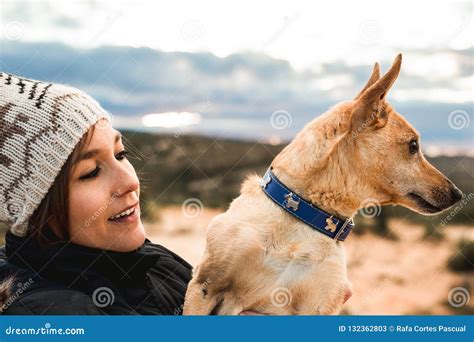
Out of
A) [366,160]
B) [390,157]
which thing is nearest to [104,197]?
[366,160]

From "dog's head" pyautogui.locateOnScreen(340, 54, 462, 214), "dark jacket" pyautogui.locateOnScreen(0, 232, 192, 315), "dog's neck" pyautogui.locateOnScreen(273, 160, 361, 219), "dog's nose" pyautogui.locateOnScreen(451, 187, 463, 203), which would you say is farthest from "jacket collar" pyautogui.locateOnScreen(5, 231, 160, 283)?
"dog's nose" pyautogui.locateOnScreen(451, 187, 463, 203)

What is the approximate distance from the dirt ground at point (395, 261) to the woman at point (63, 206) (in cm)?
737

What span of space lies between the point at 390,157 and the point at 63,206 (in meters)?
1.94

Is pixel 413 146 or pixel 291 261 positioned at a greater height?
pixel 413 146

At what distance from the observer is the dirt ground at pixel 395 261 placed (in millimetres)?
11398

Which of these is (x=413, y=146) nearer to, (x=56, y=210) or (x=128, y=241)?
(x=128, y=241)

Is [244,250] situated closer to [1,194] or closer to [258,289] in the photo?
[258,289]

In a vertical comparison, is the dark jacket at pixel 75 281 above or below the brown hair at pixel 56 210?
below

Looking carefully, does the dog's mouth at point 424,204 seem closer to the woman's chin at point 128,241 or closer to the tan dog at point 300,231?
the tan dog at point 300,231

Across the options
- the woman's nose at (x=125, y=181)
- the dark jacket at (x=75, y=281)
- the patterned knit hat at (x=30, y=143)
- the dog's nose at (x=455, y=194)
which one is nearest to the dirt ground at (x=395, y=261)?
the dog's nose at (x=455, y=194)

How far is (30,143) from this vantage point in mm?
2939

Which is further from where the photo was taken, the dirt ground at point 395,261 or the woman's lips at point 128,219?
the dirt ground at point 395,261

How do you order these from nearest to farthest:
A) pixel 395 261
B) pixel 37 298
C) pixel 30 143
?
pixel 37 298
pixel 30 143
pixel 395 261

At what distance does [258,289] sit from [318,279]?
→ 0.34m
